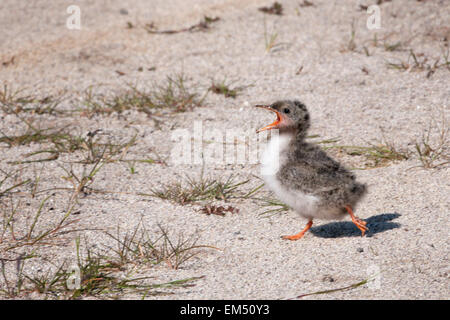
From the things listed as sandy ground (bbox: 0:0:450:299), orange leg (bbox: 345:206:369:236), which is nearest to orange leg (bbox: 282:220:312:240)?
sandy ground (bbox: 0:0:450:299)

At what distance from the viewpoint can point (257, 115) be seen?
18.0 ft

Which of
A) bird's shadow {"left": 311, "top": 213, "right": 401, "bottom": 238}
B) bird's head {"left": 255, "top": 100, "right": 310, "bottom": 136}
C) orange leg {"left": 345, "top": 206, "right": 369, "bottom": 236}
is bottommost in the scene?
bird's shadow {"left": 311, "top": 213, "right": 401, "bottom": 238}

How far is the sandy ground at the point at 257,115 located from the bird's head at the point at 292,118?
2.16ft

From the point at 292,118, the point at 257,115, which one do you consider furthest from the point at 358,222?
the point at 257,115

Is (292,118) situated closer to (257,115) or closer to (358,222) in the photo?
(358,222)

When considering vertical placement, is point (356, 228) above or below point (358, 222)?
below

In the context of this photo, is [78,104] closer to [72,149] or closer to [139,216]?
[72,149]

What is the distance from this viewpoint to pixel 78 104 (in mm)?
5809

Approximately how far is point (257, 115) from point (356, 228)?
196 cm

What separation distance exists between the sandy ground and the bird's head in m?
0.66

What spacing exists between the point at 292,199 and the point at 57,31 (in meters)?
4.87

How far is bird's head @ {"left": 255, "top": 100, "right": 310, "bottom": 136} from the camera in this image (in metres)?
3.73

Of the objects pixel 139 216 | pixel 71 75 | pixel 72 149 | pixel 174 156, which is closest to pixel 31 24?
pixel 71 75

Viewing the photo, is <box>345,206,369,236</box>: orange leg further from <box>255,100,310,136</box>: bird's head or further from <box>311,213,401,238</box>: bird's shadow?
<box>255,100,310,136</box>: bird's head
